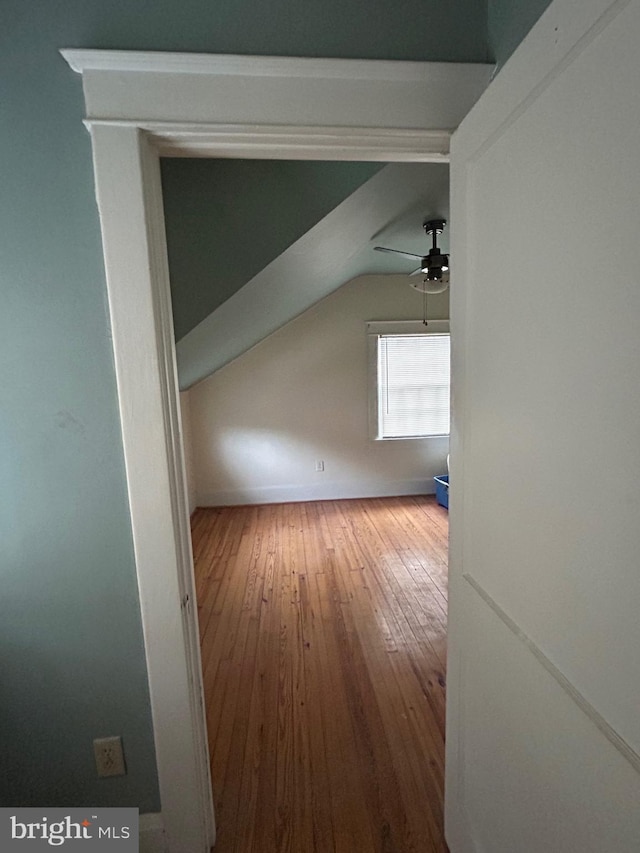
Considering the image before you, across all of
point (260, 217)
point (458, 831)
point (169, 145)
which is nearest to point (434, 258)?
point (260, 217)

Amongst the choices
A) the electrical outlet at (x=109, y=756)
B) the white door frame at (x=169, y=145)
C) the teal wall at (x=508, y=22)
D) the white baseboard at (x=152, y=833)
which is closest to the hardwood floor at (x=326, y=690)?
the white baseboard at (x=152, y=833)

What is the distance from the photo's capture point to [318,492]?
4.39 metres

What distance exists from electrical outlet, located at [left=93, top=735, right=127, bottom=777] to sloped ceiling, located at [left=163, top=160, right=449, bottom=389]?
5.23 feet

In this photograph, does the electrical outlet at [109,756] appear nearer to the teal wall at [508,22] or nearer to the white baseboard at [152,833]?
the white baseboard at [152,833]

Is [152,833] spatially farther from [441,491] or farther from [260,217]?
[441,491]

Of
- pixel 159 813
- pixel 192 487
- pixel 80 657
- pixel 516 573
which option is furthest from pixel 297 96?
pixel 192 487

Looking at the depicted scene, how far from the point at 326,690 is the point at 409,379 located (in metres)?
3.20

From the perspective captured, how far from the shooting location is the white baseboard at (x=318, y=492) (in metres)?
4.30

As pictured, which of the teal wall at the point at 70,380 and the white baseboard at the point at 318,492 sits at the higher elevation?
the teal wall at the point at 70,380

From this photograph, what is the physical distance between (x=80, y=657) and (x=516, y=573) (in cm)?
114

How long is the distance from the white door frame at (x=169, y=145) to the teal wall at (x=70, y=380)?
48mm

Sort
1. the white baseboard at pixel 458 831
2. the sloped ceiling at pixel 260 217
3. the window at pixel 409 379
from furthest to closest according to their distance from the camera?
1. the window at pixel 409 379
2. the sloped ceiling at pixel 260 217
3. the white baseboard at pixel 458 831

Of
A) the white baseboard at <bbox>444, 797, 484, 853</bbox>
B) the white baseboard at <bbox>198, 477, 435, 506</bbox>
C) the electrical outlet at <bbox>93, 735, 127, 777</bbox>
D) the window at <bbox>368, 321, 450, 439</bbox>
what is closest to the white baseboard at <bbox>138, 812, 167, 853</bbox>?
the electrical outlet at <bbox>93, 735, 127, 777</bbox>

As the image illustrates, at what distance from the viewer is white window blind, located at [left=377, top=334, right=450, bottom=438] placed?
425 centimetres
